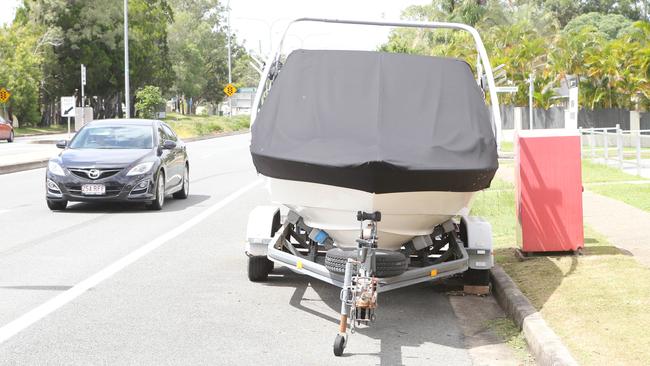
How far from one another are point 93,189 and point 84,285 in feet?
22.3

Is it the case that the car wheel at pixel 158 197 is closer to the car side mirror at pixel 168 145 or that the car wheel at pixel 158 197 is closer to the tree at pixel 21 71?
the car side mirror at pixel 168 145

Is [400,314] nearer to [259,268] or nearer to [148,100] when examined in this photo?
[259,268]

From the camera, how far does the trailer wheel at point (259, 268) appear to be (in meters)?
9.74

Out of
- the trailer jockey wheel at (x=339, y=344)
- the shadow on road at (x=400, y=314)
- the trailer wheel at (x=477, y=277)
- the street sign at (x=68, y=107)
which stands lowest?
the shadow on road at (x=400, y=314)

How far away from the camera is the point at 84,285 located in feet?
31.2

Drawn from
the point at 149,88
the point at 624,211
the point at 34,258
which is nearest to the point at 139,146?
the point at 34,258

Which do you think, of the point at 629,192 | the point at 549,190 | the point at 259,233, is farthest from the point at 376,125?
the point at 629,192

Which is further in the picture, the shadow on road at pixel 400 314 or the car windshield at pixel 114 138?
the car windshield at pixel 114 138

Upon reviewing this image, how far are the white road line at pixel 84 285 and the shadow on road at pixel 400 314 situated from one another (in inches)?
66.5

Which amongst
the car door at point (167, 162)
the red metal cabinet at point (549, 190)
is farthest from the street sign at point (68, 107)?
the red metal cabinet at point (549, 190)

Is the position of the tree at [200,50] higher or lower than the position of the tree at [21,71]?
higher

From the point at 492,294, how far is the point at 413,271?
1.58 m

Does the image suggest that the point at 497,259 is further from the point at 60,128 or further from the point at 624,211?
the point at 60,128

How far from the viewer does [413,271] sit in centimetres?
821
